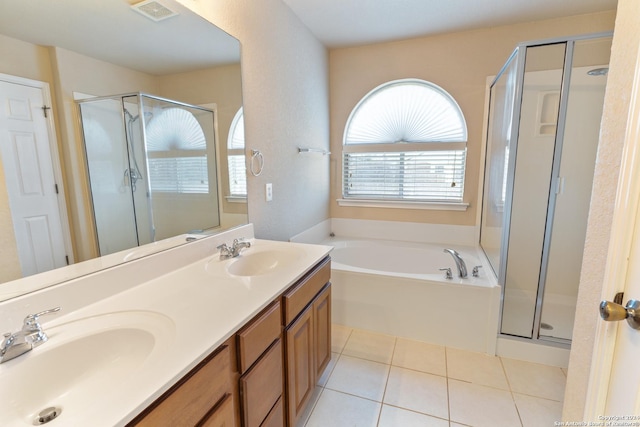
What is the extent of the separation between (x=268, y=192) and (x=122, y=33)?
113 cm

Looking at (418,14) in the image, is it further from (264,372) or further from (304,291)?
(264,372)

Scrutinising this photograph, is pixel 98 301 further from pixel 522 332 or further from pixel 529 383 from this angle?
pixel 522 332

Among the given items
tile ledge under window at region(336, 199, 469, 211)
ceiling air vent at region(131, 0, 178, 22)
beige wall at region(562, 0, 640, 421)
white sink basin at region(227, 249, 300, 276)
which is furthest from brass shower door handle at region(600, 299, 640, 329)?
tile ledge under window at region(336, 199, 469, 211)

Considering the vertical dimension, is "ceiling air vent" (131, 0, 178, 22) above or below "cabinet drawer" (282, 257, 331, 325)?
above

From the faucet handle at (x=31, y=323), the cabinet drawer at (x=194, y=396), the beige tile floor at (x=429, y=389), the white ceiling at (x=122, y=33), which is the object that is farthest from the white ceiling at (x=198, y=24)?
the beige tile floor at (x=429, y=389)

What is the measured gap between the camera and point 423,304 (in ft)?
6.95

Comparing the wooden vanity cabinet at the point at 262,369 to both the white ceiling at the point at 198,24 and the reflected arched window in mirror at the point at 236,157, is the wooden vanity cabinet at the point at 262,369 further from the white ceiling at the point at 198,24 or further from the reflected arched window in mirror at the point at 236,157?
the white ceiling at the point at 198,24

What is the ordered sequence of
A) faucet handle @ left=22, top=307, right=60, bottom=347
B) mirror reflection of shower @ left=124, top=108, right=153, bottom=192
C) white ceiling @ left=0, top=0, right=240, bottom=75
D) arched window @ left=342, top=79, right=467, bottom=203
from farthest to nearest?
arched window @ left=342, top=79, right=467, bottom=203 < mirror reflection of shower @ left=124, top=108, right=153, bottom=192 < white ceiling @ left=0, top=0, right=240, bottom=75 < faucet handle @ left=22, top=307, right=60, bottom=347

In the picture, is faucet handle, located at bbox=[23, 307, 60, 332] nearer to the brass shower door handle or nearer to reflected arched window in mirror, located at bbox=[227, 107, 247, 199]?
reflected arched window in mirror, located at bbox=[227, 107, 247, 199]

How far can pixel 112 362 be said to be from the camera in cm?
83

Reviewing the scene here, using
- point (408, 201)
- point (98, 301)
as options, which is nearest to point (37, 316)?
point (98, 301)

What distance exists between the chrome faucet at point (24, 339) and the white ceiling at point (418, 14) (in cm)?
228

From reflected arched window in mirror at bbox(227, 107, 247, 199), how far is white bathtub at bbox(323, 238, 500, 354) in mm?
999

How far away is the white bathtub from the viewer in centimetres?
201
